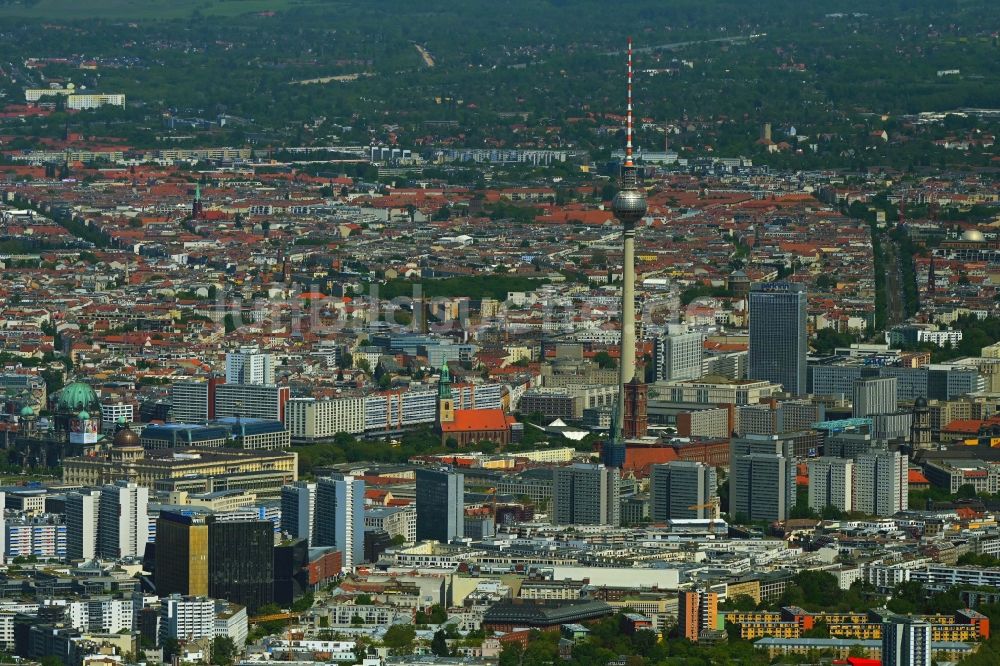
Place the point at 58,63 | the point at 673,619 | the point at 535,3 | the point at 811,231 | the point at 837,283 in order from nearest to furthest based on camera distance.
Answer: the point at 673,619, the point at 837,283, the point at 811,231, the point at 58,63, the point at 535,3

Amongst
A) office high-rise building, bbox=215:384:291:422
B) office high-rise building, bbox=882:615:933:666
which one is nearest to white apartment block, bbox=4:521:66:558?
office high-rise building, bbox=215:384:291:422

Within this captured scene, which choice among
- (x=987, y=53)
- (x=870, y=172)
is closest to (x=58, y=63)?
(x=987, y=53)

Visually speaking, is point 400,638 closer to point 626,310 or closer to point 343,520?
point 343,520

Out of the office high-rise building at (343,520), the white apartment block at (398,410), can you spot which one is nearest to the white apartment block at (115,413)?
the white apartment block at (398,410)

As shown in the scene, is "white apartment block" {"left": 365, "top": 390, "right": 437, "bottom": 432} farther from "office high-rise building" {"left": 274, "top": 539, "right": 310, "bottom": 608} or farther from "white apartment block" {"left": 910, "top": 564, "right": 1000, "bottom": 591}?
"white apartment block" {"left": 910, "top": 564, "right": 1000, "bottom": 591}

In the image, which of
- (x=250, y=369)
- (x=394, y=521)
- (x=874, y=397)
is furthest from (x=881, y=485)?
(x=250, y=369)

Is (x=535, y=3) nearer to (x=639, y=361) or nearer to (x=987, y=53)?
(x=987, y=53)

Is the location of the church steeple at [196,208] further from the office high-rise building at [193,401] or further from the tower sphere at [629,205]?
the office high-rise building at [193,401]
